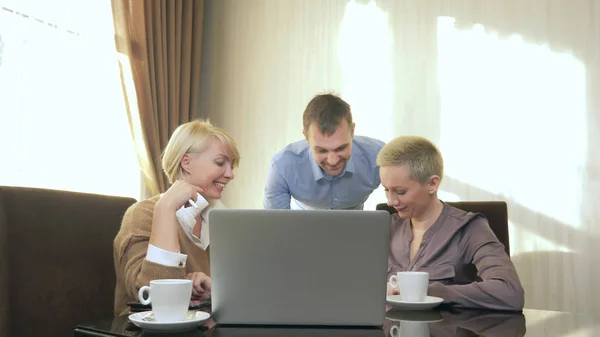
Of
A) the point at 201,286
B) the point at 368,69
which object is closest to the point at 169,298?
the point at 201,286

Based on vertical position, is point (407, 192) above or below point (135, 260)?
above

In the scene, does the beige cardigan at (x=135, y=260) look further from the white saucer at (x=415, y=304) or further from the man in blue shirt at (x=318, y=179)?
the man in blue shirt at (x=318, y=179)

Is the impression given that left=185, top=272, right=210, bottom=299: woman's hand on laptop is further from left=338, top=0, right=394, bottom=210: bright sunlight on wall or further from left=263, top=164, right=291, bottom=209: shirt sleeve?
left=338, top=0, right=394, bottom=210: bright sunlight on wall

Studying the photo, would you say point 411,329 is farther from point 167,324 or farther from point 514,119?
point 514,119

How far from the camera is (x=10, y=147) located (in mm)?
2939

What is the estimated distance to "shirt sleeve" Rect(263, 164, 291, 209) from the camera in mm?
2895

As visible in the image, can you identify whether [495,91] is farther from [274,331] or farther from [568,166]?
[274,331]

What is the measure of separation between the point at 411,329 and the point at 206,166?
989 mm

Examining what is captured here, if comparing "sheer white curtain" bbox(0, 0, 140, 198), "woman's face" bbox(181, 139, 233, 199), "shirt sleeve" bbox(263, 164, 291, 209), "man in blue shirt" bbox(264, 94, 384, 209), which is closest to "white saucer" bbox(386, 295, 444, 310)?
"woman's face" bbox(181, 139, 233, 199)

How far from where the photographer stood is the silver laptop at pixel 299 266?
111 centimetres

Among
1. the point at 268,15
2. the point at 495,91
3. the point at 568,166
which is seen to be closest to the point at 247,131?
the point at 268,15

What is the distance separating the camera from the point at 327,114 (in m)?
2.48

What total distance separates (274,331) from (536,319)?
614mm

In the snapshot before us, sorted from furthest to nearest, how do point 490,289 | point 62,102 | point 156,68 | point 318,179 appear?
point 156,68 < point 62,102 < point 318,179 < point 490,289
